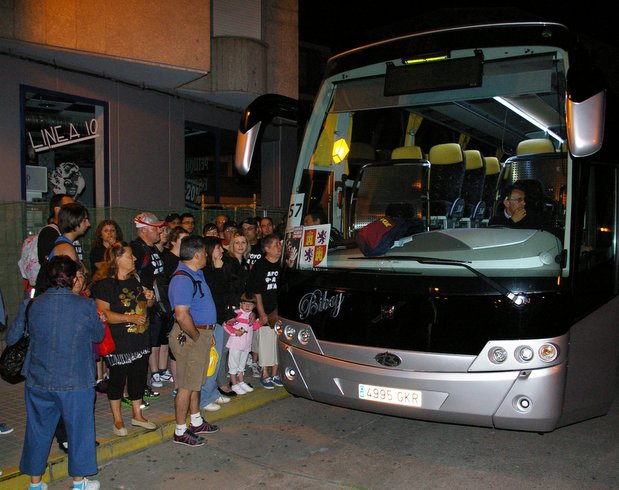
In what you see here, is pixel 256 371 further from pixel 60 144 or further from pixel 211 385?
pixel 60 144

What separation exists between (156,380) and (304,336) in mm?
2614

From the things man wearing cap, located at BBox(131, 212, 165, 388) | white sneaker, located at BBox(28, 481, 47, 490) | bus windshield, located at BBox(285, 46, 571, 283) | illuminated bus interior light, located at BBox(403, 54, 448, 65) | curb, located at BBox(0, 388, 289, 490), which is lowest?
curb, located at BBox(0, 388, 289, 490)

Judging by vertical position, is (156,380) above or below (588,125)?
below

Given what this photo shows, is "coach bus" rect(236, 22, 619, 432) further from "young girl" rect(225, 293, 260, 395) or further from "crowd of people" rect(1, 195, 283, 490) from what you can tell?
"young girl" rect(225, 293, 260, 395)

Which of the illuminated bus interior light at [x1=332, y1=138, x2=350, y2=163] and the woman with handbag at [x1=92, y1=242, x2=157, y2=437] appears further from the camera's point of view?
the illuminated bus interior light at [x1=332, y1=138, x2=350, y2=163]

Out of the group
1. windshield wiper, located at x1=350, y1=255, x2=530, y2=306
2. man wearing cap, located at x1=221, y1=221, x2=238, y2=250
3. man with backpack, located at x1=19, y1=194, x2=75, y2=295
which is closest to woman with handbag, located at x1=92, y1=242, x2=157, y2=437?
man with backpack, located at x1=19, y1=194, x2=75, y2=295

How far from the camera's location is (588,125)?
13.8 feet

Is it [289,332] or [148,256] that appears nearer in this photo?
[289,332]

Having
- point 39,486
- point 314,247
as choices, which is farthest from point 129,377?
point 314,247

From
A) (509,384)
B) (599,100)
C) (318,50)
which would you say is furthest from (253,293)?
→ (318,50)

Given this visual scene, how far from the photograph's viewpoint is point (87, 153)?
12992mm

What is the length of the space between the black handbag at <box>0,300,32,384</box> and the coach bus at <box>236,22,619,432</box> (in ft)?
6.69

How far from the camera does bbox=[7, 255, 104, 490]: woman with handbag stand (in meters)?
4.17

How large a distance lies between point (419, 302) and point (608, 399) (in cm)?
184
